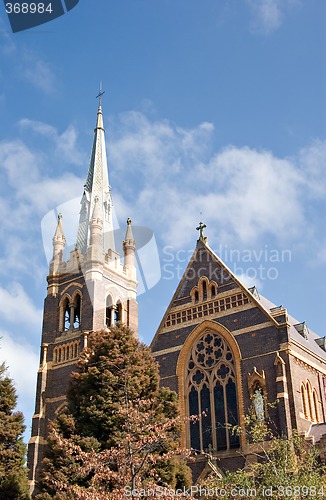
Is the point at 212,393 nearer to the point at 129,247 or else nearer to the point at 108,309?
the point at 108,309

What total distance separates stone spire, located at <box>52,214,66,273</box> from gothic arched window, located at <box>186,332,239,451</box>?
18147mm

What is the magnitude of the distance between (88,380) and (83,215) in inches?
1095

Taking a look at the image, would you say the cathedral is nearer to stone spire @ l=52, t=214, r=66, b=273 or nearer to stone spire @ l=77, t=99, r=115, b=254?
stone spire @ l=52, t=214, r=66, b=273

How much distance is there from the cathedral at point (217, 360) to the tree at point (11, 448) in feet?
6.72

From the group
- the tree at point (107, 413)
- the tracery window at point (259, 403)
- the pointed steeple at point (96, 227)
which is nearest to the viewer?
the tree at point (107, 413)

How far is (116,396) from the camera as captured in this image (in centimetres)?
2638

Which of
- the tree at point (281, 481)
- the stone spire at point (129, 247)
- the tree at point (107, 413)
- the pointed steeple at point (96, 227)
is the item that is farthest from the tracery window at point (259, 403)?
the stone spire at point (129, 247)

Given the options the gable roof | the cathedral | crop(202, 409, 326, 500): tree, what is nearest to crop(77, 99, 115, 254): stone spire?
the cathedral

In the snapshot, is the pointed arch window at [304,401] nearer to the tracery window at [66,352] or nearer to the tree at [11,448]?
Result: the tree at [11,448]

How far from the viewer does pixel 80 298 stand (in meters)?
46.9

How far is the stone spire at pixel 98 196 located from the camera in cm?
5131

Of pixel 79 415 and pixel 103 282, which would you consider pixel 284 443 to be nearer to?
pixel 79 415

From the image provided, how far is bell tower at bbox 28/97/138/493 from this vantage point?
4334cm

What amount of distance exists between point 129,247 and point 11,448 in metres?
23.8
